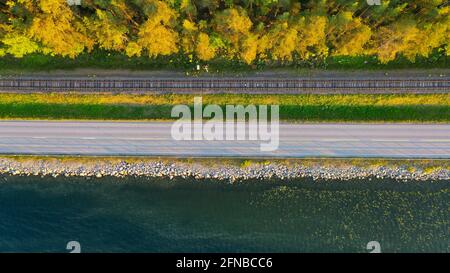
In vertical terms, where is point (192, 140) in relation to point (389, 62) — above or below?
below

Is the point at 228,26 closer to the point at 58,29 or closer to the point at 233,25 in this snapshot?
the point at 233,25

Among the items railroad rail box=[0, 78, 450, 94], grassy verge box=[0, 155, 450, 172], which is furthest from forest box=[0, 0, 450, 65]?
grassy verge box=[0, 155, 450, 172]

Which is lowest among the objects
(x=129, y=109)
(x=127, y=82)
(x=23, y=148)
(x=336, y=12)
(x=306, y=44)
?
(x=23, y=148)

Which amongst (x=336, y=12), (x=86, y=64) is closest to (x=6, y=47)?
(x=86, y=64)

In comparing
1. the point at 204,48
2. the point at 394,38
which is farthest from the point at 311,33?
the point at 204,48

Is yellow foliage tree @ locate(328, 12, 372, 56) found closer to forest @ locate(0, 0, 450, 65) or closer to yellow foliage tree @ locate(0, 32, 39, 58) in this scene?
forest @ locate(0, 0, 450, 65)

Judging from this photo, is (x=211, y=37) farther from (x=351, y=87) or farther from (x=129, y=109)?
(x=351, y=87)
